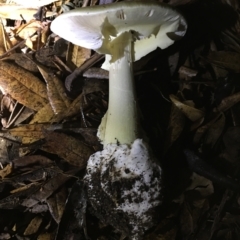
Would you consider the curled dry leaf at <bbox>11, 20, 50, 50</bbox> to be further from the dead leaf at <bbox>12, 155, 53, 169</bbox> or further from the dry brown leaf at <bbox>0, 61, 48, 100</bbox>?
the dead leaf at <bbox>12, 155, 53, 169</bbox>

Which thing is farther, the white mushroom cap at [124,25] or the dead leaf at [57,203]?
the dead leaf at [57,203]

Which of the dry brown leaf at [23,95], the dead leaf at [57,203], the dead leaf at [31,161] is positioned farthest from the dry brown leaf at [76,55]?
the dead leaf at [57,203]

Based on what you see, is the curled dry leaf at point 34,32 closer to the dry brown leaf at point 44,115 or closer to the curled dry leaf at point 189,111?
the dry brown leaf at point 44,115

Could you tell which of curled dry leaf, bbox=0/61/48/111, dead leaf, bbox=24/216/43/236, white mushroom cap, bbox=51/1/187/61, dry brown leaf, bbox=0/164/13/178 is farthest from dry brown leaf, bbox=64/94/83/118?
dead leaf, bbox=24/216/43/236

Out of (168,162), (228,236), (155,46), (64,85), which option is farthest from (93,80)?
(228,236)

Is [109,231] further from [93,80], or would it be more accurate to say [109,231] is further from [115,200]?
[93,80]
